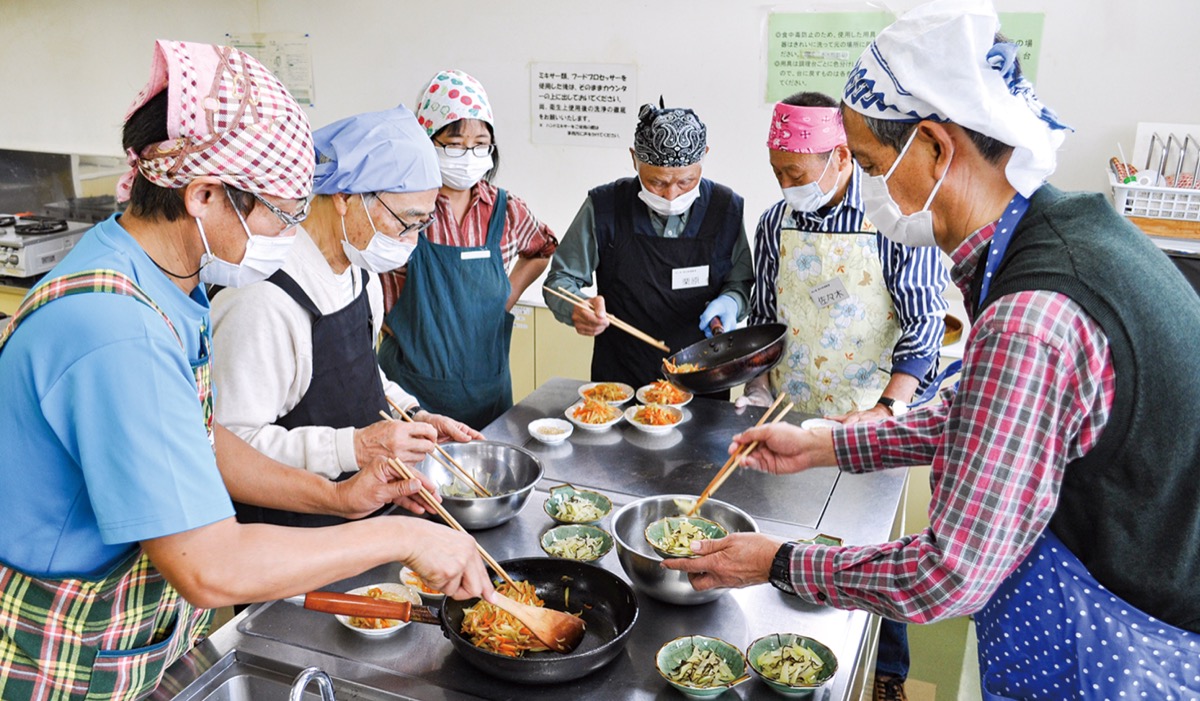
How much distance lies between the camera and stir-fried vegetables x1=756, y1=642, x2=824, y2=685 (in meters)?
1.52

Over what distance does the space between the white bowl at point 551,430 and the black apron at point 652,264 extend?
Result: 1.95 ft

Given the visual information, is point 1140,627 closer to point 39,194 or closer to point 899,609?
point 899,609

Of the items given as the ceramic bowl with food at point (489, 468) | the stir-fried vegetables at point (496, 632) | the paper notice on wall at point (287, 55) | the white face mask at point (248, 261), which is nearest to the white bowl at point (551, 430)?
the ceramic bowl with food at point (489, 468)

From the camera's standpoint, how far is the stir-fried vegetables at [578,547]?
1946mm

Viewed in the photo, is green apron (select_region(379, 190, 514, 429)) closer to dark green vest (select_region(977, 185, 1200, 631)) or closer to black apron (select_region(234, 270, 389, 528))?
black apron (select_region(234, 270, 389, 528))

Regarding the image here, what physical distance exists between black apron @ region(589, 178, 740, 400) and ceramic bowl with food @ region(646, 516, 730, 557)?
47.5 inches

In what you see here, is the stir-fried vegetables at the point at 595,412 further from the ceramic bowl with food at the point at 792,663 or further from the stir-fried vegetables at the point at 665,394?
the ceramic bowl with food at the point at 792,663

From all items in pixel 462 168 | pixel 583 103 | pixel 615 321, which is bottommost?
pixel 615 321

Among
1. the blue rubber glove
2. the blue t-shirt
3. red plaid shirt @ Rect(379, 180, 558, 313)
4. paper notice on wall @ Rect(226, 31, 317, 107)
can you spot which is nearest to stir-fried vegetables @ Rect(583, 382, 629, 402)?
the blue rubber glove

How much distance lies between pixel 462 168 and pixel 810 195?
1.11m

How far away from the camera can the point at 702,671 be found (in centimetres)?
154

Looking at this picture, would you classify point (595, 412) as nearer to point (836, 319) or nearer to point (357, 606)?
point (836, 319)

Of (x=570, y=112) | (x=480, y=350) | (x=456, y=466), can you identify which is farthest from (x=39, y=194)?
(x=456, y=466)

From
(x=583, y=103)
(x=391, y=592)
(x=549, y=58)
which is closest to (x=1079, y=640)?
(x=391, y=592)
